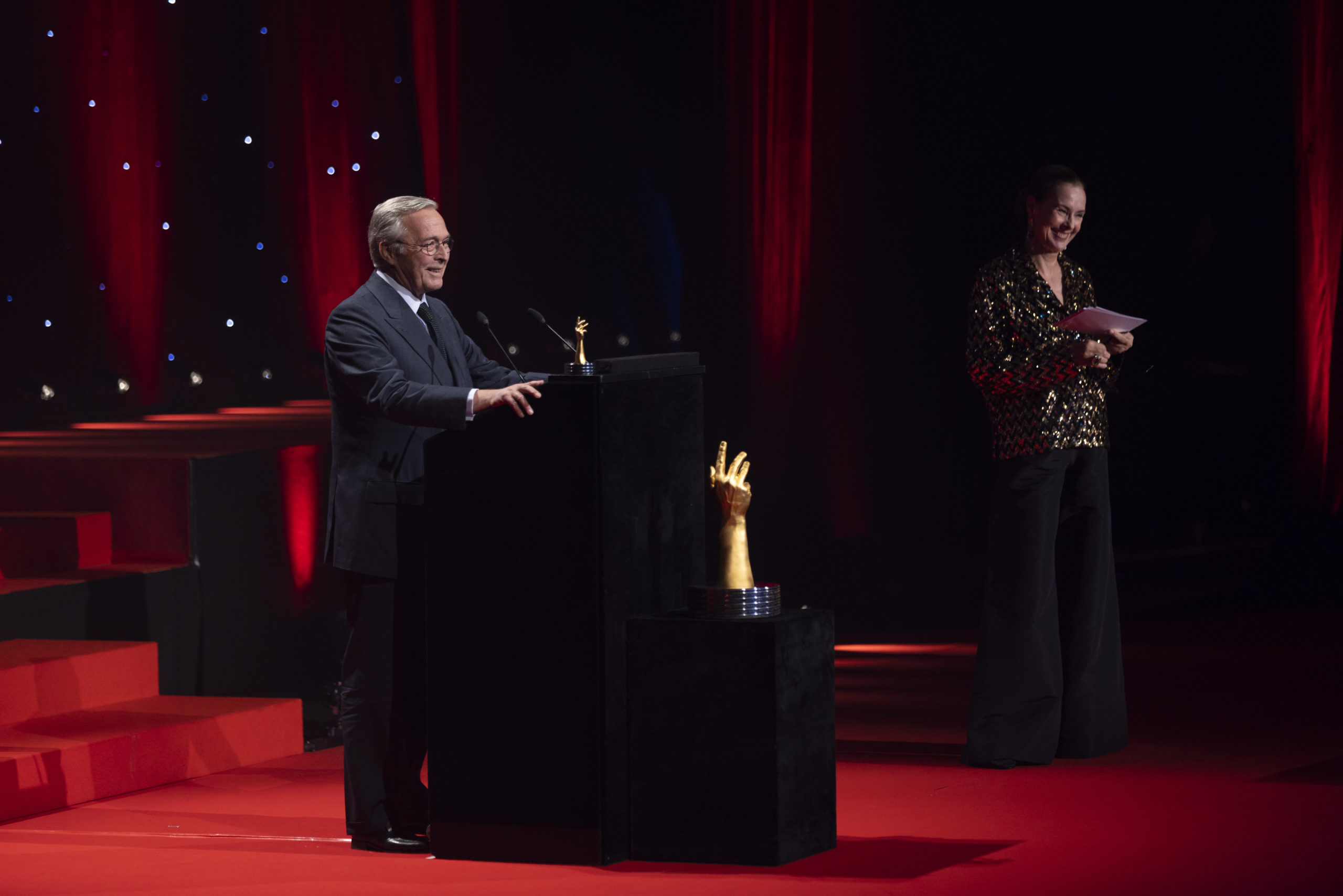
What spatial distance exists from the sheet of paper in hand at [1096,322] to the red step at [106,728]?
89.4 inches

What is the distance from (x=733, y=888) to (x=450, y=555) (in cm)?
76

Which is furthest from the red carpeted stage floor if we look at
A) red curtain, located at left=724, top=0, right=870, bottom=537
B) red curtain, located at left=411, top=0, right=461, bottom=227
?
red curtain, located at left=411, top=0, right=461, bottom=227

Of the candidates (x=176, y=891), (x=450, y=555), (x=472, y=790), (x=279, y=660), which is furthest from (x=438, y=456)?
(x=279, y=660)

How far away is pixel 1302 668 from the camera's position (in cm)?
526

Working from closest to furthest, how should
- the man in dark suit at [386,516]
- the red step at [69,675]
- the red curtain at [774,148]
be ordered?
1. the man in dark suit at [386,516]
2. the red step at [69,675]
3. the red curtain at [774,148]

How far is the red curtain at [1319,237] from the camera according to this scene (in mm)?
6844

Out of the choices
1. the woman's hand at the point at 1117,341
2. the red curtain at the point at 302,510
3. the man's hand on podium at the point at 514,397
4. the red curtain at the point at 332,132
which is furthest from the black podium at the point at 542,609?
the red curtain at the point at 332,132

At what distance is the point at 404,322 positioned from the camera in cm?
332

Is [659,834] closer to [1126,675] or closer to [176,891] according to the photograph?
[176,891]

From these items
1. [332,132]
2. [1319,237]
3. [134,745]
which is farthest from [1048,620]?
[332,132]

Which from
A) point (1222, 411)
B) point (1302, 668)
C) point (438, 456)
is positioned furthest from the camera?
point (1222, 411)

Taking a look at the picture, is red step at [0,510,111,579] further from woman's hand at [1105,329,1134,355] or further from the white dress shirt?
woman's hand at [1105,329,1134,355]

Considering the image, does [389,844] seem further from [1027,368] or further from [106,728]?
[1027,368]

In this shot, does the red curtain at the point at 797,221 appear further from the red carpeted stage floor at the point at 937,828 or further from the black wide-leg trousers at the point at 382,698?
the black wide-leg trousers at the point at 382,698
